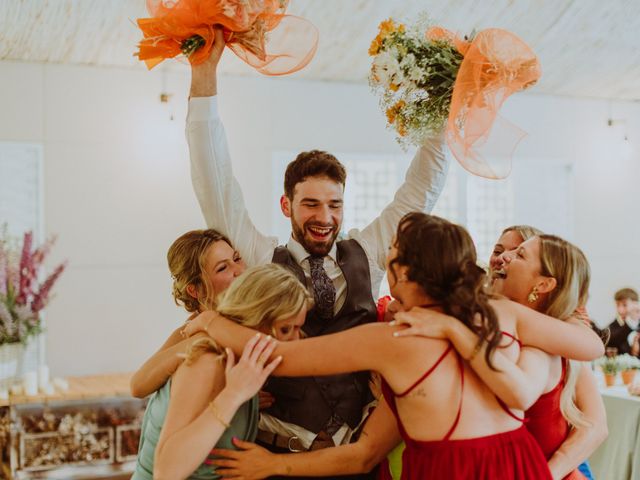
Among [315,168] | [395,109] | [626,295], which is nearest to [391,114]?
[395,109]

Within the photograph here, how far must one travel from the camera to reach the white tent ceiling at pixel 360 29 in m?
5.58

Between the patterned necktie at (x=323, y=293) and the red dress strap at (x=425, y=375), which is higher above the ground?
the patterned necktie at (x=323, y=293)

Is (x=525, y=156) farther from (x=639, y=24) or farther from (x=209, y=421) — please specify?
(x=209, y=421)

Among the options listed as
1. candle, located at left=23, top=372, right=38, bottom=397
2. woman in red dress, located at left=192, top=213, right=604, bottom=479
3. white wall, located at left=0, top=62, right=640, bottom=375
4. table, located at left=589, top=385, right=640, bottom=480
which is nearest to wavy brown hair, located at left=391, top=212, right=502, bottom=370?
woman in red dress, located at left=192, top=213, right=604, bottom=479

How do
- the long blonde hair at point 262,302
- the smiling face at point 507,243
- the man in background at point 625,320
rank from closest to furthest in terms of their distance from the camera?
the long blonde hair at point 262,302, the smiling face at point 507,243, the man in background at point 625,320

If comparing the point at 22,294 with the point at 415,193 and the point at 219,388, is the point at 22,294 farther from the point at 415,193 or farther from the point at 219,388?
the point at 219,388

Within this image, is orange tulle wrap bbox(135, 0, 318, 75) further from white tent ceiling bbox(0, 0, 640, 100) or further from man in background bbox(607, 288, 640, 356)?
man in background bbox(607, 288, 640, 356)

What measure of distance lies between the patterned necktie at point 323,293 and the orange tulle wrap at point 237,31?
0.71 m

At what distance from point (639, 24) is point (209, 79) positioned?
5.42 metres

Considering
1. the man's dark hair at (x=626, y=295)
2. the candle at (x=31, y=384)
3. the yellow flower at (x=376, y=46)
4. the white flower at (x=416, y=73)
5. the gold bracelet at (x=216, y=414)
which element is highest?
the yellow flower at (x=376, y=46)

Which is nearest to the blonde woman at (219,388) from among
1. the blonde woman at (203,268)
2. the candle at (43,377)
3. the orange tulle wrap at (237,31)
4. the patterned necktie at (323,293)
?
the patterned necktie at (323,293)

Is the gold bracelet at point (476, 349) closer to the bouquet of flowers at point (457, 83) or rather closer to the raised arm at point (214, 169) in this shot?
the bouquet of flowers at point (457, 83)

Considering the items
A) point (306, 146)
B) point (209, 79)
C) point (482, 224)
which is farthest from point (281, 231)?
point (209, 79)

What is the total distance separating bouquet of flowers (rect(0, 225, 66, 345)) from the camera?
17.4ft
